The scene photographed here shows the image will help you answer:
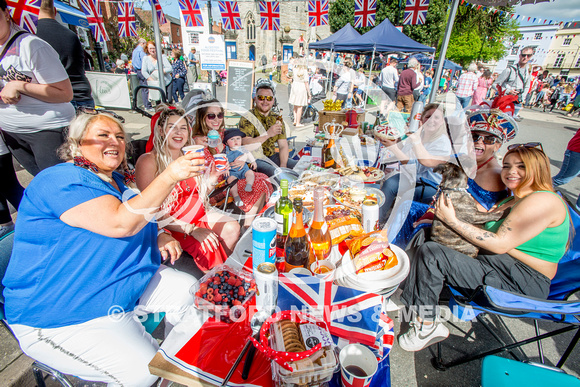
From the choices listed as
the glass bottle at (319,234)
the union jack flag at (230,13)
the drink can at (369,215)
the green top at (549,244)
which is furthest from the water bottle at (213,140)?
the union jack flag at (230,13)

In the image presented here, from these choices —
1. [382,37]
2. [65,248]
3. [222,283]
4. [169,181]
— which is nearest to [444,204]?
[222,283]

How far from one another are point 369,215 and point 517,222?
88 centimetres

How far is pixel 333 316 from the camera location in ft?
3.57

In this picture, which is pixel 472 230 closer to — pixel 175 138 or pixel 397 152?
pixel 397 152

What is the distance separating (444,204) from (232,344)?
151 cm

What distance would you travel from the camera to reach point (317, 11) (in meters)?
6.19

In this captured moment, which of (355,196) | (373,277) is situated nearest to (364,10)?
(355,196)

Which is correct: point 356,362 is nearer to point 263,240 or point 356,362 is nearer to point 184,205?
point 263,240

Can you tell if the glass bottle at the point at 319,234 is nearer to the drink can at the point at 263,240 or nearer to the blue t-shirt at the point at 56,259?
the drink can at the point at 263,240

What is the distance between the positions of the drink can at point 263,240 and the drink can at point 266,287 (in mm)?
96

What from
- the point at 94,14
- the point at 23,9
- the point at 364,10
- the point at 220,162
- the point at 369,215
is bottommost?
the point at 369,215

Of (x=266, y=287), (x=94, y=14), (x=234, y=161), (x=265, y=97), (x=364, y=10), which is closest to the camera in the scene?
(x=266, y=287)

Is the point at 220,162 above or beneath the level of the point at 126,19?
beneath

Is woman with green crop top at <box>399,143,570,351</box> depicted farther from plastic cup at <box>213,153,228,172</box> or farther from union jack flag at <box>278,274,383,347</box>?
plastic cup at <box>213,153,228,172</box>
